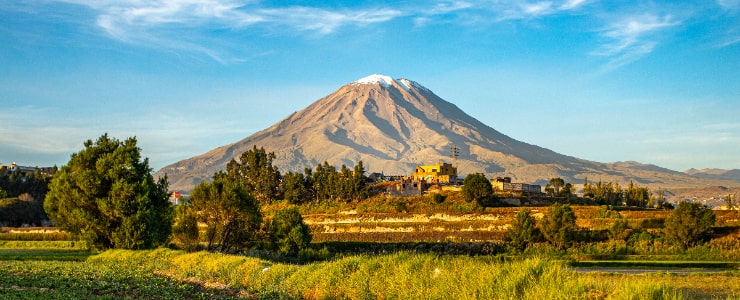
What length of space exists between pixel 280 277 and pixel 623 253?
33.0m

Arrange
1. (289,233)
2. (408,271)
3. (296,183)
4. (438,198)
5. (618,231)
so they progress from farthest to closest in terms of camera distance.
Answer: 1. (296,183)
2. (438,198)
3. (618,231)
4. (289,233)
5. (408,271)

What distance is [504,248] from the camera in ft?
156

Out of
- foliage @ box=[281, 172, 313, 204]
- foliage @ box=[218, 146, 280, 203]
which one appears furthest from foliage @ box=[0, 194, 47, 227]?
foliage @ box=[281, 172, 313, 204]

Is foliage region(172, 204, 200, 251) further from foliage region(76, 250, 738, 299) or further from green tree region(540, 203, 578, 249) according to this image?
green tree region(540, 203, 578, 249)

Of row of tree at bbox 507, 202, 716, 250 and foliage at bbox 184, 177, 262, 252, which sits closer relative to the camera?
foliage at bbox 184, 177, 262, 252

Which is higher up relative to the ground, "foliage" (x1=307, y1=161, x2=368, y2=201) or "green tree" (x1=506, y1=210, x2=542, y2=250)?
"foliage" (x1=307, y1=161, x2=368, y2=201)

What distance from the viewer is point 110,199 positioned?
129 feet

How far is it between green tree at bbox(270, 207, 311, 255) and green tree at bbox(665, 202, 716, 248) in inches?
1009

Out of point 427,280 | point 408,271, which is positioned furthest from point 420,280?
point 408,271

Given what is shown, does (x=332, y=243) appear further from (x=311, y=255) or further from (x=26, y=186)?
(x=26, y=186)

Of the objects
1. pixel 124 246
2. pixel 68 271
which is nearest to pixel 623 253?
pixel 124 246

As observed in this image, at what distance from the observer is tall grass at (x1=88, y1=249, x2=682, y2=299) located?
11.5 m

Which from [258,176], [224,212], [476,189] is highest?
[258,176]

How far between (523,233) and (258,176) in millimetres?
49591
